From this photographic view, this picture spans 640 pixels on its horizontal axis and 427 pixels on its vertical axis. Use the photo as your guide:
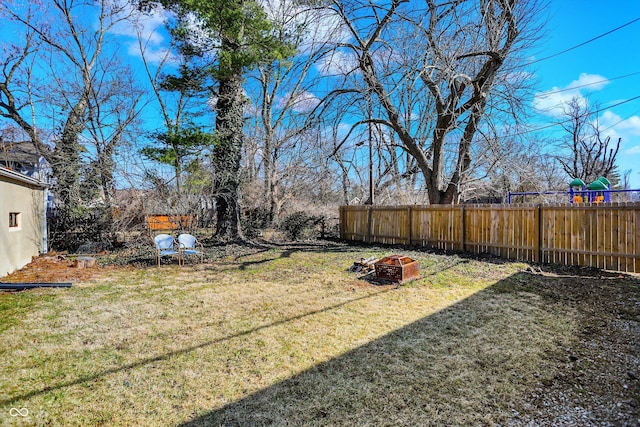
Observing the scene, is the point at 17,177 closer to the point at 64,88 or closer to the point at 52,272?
the point at 52,272

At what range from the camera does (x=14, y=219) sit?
295 inches

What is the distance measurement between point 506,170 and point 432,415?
9.79 metres

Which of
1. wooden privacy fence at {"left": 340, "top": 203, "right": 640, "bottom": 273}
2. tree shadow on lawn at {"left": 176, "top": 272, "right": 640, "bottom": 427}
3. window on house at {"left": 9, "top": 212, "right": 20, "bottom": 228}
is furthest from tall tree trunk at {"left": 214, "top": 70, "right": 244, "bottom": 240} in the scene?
tree shadow on lawn at {"left": 176, "top": 272, "right": 640, "bottom": 427}

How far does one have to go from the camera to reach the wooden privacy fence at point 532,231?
6.16 meters

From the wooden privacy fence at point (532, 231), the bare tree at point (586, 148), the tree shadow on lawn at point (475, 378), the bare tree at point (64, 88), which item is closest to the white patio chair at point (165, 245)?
the bare tree at point (64, 88)

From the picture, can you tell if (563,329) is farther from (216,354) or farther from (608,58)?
(608,58)

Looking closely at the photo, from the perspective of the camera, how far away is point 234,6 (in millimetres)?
9578

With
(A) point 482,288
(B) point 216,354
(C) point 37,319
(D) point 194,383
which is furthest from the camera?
(A) point 482,288

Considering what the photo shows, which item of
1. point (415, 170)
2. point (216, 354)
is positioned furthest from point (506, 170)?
point (216, 354)

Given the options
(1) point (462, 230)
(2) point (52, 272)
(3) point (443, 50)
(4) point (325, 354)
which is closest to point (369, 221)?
(1) point (462, 230)

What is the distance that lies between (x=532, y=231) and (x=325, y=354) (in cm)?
630

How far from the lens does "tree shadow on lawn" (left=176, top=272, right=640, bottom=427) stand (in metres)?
2.19

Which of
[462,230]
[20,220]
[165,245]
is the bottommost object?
[165,245]

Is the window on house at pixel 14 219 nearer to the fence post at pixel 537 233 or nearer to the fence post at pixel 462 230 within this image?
the fence post at pixel 462 230
